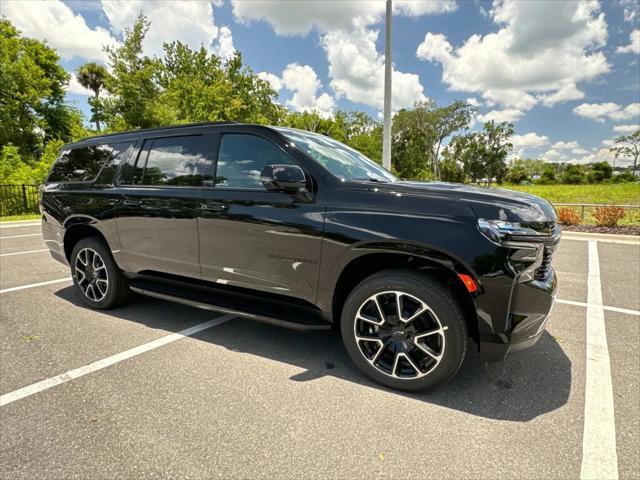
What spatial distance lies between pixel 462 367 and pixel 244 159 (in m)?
2.47

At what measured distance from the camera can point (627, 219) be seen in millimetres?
11531

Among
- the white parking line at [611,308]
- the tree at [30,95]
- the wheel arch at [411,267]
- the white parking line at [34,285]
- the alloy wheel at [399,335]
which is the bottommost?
the white parking line at [611,308]

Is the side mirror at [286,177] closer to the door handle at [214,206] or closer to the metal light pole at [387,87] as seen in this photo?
the door handle at [214,206]

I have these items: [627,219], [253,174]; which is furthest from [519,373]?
[627,219]

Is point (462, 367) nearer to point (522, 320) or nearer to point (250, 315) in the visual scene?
point (522, 320)

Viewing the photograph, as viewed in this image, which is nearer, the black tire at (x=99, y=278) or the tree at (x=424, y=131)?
the black tire at (x=99, y=278)

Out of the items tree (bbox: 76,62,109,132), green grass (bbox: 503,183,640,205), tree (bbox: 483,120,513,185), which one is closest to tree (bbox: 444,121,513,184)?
tree (bbox: 483,120,513,185)

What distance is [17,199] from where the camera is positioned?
608 inches

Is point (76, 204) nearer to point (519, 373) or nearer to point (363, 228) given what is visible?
point (363, 228)

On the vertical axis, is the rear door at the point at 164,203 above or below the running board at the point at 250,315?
above

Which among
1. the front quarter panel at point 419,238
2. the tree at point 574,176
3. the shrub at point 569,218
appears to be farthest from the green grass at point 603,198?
the tree at point 574,176

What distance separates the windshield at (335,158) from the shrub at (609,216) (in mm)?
10207

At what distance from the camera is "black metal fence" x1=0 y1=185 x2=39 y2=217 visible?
1515cm

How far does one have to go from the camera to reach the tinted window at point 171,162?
3211 mm
